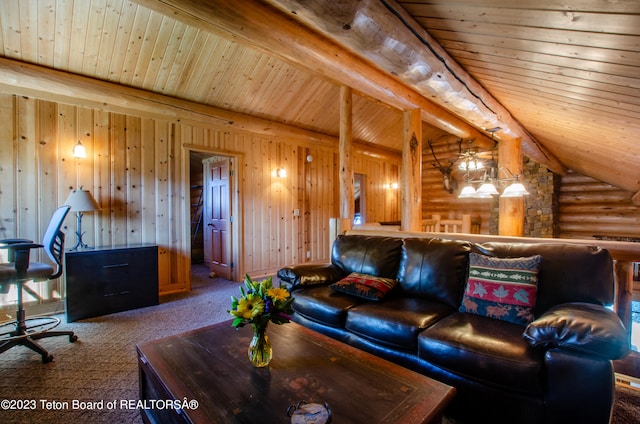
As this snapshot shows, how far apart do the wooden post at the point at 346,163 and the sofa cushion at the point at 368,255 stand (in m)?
0.77

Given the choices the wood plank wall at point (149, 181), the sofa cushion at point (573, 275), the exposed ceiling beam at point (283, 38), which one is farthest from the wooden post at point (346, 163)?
the sofa cushion at point (573, 275)

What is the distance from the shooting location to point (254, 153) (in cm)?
500

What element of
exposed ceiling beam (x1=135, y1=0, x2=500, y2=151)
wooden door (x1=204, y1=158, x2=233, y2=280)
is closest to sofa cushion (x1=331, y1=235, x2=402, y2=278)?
exposed ceiling beam (x1=135, y1=0, x2=500, y2=151)

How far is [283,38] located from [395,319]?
8.09ft

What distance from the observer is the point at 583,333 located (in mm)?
1323

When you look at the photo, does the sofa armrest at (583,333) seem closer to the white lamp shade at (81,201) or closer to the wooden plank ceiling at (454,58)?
the wooden plank ceiling at (454,58)

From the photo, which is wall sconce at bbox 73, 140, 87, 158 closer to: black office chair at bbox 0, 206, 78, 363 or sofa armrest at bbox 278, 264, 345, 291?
black office chair at bbox 0, 206, 78, 363

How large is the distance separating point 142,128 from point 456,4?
12.4ft

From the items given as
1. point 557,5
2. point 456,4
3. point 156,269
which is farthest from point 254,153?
point 557,5

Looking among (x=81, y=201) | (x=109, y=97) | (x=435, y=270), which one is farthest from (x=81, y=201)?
(x=435, y=270)

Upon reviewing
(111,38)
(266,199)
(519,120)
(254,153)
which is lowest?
(266,199)

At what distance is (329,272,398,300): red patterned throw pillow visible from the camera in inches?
87.5

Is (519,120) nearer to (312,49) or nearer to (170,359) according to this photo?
(312,49)

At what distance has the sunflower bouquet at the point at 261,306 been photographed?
1.31m
